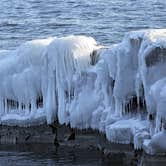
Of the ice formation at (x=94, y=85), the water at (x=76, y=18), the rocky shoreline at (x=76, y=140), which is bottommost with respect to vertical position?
the water at (x=76, y=18)

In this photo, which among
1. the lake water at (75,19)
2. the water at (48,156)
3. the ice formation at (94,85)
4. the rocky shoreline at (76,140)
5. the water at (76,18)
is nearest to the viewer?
the ice formation at (94,85)

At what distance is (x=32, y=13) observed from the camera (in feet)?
136

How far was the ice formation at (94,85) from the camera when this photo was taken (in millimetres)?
14922

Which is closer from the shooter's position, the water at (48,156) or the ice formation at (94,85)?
the ice formation at (94,85)

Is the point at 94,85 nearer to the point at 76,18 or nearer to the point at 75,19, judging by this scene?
the point at 75,19

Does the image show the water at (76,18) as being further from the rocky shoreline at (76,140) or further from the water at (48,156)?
the water at (48,156)

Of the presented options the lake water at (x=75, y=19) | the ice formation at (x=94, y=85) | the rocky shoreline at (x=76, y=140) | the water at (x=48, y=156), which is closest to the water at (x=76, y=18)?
the lake water at (x=75, y=19)

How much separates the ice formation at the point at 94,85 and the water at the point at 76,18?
9531 millimetres

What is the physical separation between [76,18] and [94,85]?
20499 millimetres

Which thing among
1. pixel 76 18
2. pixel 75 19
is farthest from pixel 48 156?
pixel 76 18

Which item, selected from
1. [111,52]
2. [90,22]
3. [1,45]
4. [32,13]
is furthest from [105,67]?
[32,13]

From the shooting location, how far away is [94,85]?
17.5 metres

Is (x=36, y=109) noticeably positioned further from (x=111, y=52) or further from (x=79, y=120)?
(x=111, y=52)

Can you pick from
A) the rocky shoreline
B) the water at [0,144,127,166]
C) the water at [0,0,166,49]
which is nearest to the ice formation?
the rocky shoreline
